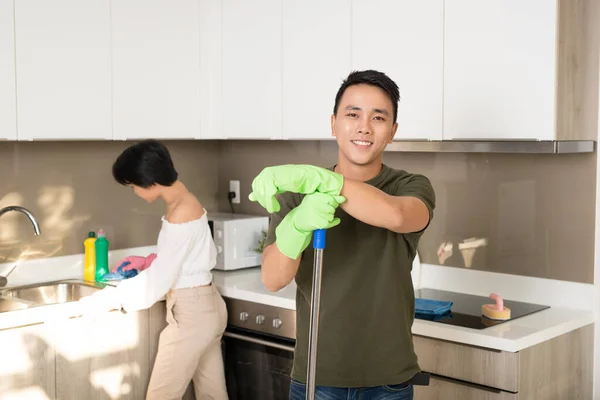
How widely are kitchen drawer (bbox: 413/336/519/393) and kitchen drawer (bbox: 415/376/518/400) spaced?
0.06ft

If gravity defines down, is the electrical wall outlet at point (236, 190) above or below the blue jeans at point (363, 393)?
above

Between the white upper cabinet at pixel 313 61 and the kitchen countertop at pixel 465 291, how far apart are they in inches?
26.1

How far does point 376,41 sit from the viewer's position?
9.76ft

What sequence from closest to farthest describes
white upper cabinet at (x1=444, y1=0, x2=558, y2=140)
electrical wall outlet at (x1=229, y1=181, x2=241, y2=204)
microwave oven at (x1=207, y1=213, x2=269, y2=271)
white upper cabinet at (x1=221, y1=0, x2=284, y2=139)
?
1. white upper cabinet at (x1=444, y1=0, x2=558, y2=140)
2. white upper cabinet at (x1=221, y1=0, x2=284, y2=139)
3. microwave oven at (x1=207, y1=213, x2=269, y2=271)
4. electrical wall outlet at (x1=229, y1=181, x2=241, y2=204)

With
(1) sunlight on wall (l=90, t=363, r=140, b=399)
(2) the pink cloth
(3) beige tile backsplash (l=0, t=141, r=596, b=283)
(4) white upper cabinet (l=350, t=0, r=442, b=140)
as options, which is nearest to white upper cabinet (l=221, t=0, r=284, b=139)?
(3) beige tile backsplash (l=0, t=141, r=596, b=283)

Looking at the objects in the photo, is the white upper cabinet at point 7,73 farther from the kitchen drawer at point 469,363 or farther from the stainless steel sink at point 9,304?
the kitchen drawer at point 469,363

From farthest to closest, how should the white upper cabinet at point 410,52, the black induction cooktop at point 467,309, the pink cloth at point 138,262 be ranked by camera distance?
the pink cloth at point 138,262 < the white upper cabinet at point 410,52 < the black induction cooktop at point 467,309

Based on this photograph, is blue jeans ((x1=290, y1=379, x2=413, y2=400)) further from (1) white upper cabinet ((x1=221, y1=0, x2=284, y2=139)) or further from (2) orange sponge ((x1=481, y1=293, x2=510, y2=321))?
(1) white upper cabinet ((x1=221, y1=0, x2=284, y2=139))

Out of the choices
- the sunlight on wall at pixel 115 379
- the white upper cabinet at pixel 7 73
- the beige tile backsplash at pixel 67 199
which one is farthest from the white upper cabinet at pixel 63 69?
the sunlight on wall at pixel 115 379

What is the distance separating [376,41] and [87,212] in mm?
1476

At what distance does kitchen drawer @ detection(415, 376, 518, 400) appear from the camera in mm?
2480

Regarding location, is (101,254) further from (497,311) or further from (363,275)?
(363,275)

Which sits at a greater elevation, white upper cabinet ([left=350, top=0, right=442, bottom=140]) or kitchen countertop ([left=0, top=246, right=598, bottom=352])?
white upper cabinet ([left=350, top=0, right=442, bottom=140])

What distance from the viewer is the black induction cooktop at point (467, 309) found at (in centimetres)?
266
